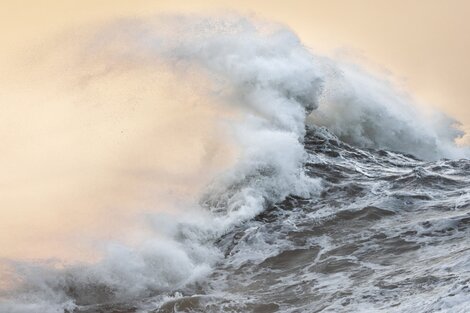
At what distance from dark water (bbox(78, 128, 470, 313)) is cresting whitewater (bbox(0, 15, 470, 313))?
32 millimetres

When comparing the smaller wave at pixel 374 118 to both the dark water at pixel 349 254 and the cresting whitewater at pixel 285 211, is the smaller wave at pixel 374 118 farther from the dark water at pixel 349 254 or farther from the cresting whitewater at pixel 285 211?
the dark water at pixel 349 254

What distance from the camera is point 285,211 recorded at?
12055 millimetres

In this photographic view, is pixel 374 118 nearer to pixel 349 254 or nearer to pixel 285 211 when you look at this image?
pixel 285 211

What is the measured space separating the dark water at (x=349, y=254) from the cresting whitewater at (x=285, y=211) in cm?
3

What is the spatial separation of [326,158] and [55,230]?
26.2 ft

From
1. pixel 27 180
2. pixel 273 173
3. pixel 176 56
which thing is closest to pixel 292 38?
pixel 176 56

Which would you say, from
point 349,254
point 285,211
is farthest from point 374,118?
point 349,254

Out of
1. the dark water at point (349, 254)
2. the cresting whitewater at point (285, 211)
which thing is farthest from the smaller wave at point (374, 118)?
the dark water at point (349, 254)

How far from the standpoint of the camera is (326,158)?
15.8 meters

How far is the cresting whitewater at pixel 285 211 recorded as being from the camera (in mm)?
7969

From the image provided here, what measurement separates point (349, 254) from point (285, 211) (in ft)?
9.63

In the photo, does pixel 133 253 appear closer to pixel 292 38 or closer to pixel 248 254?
pixel 248 254

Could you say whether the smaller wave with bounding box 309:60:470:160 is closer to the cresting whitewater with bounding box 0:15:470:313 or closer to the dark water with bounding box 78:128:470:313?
the cresting whitewater with bounding box 0:15:470:313

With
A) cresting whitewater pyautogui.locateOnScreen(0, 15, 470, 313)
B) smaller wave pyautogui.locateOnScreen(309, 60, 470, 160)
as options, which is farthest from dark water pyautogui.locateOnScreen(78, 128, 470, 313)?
smaller wave pyautogui.locateOnScreen(309, 60, 470, 160)
